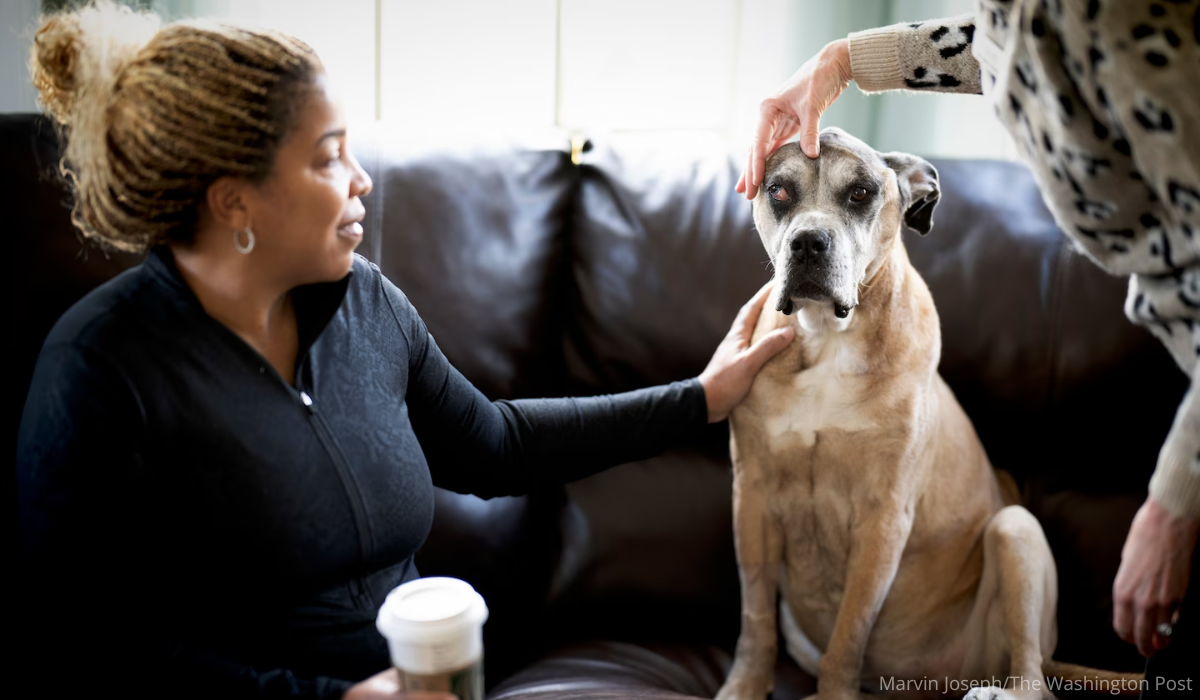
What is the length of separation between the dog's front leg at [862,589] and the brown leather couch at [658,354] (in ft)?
0.48

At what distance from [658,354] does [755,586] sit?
46 centimetres

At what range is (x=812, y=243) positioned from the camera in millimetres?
1343

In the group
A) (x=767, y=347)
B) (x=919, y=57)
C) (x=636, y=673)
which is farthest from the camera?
(x=636, y=673)

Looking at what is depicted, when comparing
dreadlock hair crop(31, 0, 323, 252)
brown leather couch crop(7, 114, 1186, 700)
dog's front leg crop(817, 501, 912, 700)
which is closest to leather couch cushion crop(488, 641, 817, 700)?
brown leather couch crop(7, 114, 1186, 700)

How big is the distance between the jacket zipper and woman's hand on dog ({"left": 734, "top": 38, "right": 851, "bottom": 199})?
77cm

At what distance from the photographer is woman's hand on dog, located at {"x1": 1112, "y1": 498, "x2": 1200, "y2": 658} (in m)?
0.94

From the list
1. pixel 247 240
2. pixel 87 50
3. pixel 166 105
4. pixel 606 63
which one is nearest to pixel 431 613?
pixel 247 240

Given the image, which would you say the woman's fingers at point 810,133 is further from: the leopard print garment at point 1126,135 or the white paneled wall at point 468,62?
the white paneled wall at point 468,62

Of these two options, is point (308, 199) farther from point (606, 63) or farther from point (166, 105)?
point (606, 63)

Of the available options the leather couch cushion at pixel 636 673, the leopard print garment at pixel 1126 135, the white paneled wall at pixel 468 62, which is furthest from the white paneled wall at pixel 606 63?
the leopard print garment at pixel 1126 135

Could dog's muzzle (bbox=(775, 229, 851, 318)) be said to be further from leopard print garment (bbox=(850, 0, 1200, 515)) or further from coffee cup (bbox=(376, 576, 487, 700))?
coffee cup (bbox=(376, 576, 487, 700))

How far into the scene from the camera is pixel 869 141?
289cm

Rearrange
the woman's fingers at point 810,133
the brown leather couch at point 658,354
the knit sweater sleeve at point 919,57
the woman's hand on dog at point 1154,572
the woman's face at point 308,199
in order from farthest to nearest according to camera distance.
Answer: the brown leather couch at point 658,354, the woman's fingers at point 810,133, the knit sweater sleeve at point 919,57, the woman's face at point 308,199, the woman's hand on dog at point 1154,572

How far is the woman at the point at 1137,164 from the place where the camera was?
81cm
